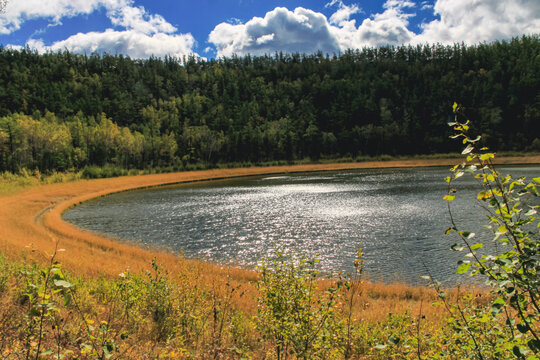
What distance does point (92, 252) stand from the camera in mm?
19484

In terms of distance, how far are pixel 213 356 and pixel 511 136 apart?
166m

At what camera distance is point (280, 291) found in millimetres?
6066

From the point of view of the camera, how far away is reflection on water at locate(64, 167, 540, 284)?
1822 centimetres

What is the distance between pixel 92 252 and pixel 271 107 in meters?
155

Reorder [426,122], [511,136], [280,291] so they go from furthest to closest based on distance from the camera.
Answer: [426,122], [511,136], [280,291]

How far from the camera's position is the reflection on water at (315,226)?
18219 mm

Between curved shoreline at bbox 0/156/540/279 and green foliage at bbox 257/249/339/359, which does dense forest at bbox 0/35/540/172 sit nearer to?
curved shoreline at bbox 0/156/540/279

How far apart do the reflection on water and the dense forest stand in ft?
231

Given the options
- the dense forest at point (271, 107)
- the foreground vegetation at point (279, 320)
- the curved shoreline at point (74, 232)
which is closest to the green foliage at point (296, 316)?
the foreground vegetation at point (279, 320)

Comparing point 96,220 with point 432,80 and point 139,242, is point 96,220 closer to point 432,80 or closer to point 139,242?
point 139,242

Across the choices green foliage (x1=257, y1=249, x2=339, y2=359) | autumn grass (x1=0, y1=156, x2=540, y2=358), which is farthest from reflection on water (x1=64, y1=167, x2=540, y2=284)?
green foliage (x1=257, y1=249, x2=339, y2=359)

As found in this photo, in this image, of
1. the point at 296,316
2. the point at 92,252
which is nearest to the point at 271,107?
the point at 92,252

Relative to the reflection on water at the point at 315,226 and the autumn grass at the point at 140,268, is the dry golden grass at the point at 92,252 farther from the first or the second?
Answer: the reflection on water at the point at 315,226

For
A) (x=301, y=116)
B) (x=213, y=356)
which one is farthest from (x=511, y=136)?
(x=213, y=356)
